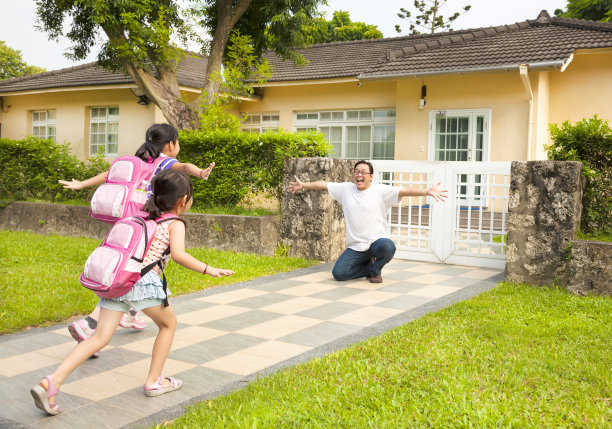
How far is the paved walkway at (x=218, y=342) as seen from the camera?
3607 mm

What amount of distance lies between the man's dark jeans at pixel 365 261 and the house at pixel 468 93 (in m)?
6.91

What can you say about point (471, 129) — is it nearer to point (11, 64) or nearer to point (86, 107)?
point (86, 107)

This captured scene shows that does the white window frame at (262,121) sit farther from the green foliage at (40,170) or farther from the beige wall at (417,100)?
the green foliage at (40,170)

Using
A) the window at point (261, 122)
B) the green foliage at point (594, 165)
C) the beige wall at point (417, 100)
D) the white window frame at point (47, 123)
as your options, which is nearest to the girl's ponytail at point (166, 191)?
the green foliage at point (594, 165)

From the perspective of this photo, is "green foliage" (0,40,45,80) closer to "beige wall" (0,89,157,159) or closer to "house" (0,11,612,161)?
"beige wall" (0,89,157,159)

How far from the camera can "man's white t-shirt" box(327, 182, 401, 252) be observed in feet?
25.4

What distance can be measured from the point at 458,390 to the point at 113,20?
426 inches

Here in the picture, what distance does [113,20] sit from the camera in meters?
12.0

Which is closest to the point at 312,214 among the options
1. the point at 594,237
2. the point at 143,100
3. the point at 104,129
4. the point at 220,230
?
the point at 220,230

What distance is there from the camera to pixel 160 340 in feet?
12.2

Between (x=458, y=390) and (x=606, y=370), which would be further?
(x=606, y=370)

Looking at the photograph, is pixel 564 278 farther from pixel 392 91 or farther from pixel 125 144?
pixel 125 144

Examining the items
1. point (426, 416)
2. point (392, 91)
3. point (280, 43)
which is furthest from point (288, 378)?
point (392, 91)

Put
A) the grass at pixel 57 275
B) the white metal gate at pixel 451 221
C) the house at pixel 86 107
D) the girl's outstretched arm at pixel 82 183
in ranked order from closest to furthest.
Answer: the girl's outstretched arm at pixel 82 183 < the grass at pixel 57 275 < the white metal gate at pixel 451 221 < the house at pixel 86 107
